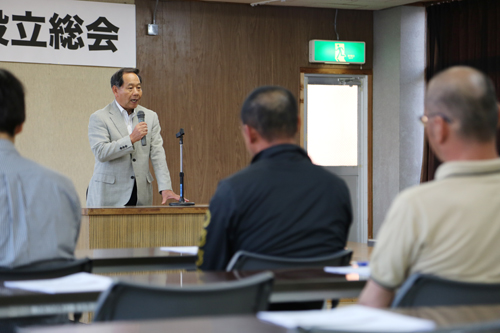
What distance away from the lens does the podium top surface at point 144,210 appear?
3945mm

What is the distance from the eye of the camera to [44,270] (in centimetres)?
176

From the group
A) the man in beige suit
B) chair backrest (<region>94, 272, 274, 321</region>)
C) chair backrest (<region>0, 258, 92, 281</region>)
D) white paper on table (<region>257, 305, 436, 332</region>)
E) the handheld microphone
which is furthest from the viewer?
the man in beige suit

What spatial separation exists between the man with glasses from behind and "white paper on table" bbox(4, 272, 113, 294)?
0.65 m

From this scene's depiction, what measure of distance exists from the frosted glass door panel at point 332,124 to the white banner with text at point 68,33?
2161mm

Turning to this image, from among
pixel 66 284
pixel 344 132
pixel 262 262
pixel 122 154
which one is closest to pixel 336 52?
pixel 344 132

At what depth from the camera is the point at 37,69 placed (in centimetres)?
631

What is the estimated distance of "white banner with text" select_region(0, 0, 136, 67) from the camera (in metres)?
6.16

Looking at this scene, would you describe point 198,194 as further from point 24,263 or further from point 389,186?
point 24,263

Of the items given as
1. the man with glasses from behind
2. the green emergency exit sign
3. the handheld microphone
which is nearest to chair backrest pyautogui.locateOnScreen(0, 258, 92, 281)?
the man with glasses from behind

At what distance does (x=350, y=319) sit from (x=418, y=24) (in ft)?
21.7

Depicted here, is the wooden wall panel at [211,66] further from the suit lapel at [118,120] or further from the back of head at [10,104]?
the back of head at [10,104]

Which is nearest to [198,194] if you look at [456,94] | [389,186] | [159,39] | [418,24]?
[159,39]

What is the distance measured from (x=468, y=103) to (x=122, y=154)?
11.0 feet

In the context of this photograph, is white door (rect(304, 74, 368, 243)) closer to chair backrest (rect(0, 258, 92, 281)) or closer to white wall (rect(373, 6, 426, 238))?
white wall (rect(373, 6, 426, 238))
